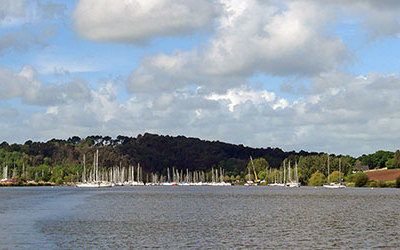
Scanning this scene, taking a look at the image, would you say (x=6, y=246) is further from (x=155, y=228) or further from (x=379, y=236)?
(x=379, y=236)

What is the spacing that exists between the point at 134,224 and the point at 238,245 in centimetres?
2079

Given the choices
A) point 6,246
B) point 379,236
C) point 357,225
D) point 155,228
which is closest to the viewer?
point 6,246

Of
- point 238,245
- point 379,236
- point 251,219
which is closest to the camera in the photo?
point 238,245

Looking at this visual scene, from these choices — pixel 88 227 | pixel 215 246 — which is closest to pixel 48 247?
pixel 215 246

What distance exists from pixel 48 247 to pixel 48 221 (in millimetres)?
25216

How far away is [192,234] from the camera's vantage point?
2450 inches

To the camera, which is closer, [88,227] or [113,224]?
[88,227]

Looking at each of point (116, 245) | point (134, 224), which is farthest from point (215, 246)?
point (134, 224)

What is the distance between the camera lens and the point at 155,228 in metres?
68.1

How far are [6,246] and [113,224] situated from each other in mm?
22398

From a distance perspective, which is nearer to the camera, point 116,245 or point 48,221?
point 116,245

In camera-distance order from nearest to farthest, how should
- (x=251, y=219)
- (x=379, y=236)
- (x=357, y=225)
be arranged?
(x=379, y=236) < (x=357, y=225) < (x=251, y=219)

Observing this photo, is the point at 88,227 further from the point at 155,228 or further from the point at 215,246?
the point at 215,246

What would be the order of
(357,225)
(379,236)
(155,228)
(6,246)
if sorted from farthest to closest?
(357,225), (155,228), (379,236), (6,246)
